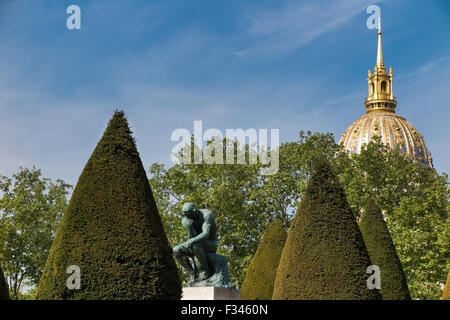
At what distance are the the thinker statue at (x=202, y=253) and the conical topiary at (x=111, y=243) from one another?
4517 mm

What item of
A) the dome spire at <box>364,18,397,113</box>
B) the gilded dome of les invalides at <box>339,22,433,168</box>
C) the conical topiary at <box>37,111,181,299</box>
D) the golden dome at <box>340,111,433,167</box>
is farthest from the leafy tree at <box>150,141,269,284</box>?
the dome spire at <box>364,18,397,113</box>

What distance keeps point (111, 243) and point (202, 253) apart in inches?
219

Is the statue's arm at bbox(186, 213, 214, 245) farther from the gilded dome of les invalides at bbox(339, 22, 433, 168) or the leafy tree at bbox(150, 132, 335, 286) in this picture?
the gilded dome of les invalides at bbox(339, 22, 433, 168)

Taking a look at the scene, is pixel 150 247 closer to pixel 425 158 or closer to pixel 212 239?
pixel 212 239

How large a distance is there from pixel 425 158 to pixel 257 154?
84851 mm

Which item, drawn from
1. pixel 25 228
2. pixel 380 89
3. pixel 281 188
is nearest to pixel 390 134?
pixel 380 89

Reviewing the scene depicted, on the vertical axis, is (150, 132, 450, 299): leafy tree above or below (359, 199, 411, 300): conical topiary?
above

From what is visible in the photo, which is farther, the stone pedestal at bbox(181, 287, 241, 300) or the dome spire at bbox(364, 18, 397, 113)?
the dome spire at bbox(364, 18, 397, 113)

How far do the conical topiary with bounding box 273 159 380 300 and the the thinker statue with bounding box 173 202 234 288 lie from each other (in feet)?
9.80

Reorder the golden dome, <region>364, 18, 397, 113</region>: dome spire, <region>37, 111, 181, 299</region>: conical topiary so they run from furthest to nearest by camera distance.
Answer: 1. <region>364, 18, 397, 113</region>: dome spire
2. the golden dome
3. <region>37, 111, 181, 299</region>: conical topiary

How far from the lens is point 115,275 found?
34.3 feet

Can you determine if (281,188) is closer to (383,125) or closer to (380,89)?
(383,125)

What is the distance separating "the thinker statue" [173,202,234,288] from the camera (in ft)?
52.2
